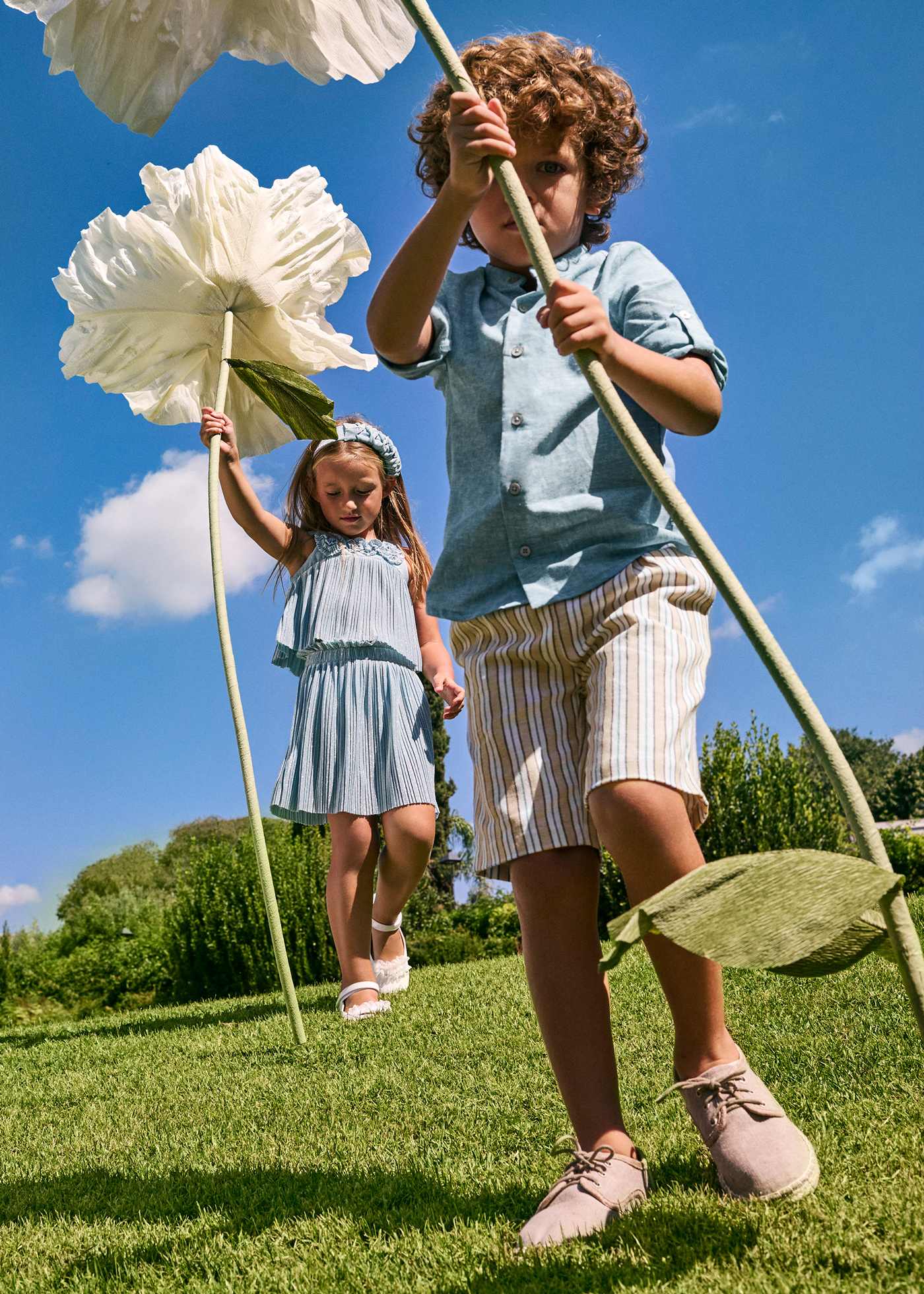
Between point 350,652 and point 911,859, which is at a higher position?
point 350,652

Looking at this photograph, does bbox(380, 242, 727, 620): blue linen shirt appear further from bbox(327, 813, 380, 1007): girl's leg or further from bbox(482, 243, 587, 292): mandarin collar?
bbox(327, 813, 380, 1007): girl's leg

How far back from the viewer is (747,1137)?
1257mm

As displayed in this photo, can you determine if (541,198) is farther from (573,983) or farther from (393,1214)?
(393,1214)

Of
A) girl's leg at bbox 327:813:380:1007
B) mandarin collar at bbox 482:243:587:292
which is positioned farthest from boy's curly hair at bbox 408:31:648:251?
girl's leg at bbox 327:813:380:1007

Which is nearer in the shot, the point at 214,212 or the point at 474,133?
the point at 474,133

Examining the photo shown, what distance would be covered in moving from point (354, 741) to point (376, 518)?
0.94 m

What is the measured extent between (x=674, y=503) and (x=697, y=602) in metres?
0.79

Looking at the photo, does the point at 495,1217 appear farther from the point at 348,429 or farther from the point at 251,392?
the point at 348,429

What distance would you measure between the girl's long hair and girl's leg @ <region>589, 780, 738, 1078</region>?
8.29 feet

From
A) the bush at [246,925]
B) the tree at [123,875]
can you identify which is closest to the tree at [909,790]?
the tree at [123,875]

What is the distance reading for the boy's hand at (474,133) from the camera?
108 centimetres

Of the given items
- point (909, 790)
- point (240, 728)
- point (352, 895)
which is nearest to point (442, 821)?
point (352, 895)

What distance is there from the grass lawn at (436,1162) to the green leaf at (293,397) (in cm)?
155

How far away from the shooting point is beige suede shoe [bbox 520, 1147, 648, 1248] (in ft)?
3.93
